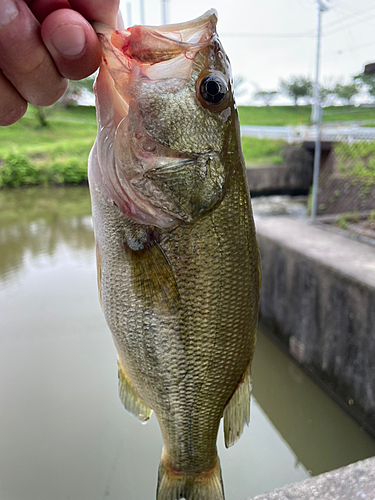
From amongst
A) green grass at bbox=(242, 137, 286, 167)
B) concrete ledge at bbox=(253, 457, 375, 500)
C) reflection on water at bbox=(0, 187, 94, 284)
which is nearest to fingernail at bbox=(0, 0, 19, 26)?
concrete ledge at bbox=(253, 457, 375, 500)

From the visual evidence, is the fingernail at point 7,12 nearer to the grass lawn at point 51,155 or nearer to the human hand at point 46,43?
the human hand at point 46,43

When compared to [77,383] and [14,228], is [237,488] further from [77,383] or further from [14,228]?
[14,228]

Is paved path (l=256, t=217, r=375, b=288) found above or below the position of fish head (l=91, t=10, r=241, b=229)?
below

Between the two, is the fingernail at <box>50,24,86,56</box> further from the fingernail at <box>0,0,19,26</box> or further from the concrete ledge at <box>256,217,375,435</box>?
the concrete ledge at <box>256,217,375,435</box>

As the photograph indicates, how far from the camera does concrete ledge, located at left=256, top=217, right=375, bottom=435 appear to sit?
3.17m

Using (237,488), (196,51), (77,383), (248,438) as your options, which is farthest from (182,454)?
(77,383)

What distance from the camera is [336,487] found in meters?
1.48

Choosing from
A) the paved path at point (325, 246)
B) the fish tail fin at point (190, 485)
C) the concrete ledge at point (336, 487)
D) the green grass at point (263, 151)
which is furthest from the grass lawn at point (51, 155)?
the fish tail fin at point (190, 485)

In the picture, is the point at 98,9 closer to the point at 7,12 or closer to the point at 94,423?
the point at 7,12

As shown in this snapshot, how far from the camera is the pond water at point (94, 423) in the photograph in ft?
9.72

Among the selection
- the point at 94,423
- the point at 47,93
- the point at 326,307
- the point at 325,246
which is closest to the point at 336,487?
the point at 47,93

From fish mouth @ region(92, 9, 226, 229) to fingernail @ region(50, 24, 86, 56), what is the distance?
9 cm

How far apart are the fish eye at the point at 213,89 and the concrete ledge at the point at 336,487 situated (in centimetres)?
138

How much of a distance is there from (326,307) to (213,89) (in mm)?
3016
